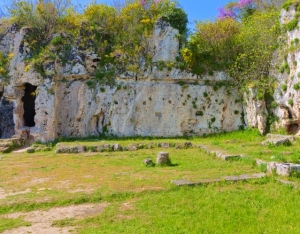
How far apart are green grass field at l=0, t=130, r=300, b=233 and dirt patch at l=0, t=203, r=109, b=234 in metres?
0.10

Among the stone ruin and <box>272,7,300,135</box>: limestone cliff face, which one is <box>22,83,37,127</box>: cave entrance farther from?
<box>272,7,300,135</box>: limestone cliff face

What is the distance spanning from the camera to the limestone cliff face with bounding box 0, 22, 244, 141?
21766 millimetres

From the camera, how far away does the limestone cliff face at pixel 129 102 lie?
21766 millimetres

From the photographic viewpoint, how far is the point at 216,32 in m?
23.5

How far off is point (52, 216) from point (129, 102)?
15.3 meters

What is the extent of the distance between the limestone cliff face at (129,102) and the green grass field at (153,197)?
8.64m

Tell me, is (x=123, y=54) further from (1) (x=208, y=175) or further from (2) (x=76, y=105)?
(1) (x=208, y=175)

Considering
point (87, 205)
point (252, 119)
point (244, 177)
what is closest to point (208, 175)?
point (244, 177)

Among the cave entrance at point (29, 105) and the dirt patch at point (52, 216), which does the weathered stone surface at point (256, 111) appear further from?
the cave entrance at point (29, 105)

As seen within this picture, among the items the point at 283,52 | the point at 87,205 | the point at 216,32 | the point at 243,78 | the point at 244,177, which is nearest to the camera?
the point at 87,205

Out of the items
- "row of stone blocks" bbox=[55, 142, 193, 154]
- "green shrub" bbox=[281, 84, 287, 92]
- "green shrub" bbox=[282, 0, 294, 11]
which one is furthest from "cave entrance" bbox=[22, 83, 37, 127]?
"green shrub" bbox=[282, 0, 294, 11]

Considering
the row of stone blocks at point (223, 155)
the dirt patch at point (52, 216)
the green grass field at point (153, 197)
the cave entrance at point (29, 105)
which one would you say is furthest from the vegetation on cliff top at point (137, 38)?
the dirt patch at point (52, 216)

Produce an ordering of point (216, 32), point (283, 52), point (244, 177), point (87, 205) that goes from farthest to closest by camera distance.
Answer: point (216, 32), point (283, 52), point (244, 177), point (87, 205)

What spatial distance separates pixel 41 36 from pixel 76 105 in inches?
209
